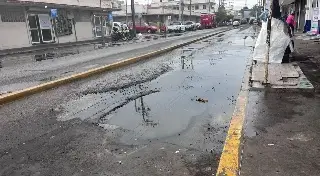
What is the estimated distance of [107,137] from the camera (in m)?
4.53

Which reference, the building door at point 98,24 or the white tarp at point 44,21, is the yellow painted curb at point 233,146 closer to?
the white tarp at point 44,21

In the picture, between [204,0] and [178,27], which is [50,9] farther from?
[204,0]

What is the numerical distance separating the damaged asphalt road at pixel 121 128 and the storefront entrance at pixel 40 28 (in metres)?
21.0

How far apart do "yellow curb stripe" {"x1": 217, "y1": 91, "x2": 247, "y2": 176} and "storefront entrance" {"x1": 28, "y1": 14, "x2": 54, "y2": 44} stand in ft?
83.4

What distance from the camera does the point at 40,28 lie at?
1090 inches

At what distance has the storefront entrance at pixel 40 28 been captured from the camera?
26.9 m

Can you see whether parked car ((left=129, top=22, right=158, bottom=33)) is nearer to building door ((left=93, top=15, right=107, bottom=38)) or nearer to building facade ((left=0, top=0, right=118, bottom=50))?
building door ((left=93, top=15, right=107, bottom=38))

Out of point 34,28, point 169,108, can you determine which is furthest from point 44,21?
point 169,108

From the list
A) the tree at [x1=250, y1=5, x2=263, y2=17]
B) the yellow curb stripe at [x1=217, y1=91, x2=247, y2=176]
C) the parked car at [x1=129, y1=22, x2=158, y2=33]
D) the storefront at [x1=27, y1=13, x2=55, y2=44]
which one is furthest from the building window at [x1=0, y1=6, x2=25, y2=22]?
the tree at [x1=250, y1=5, x2=263, y2=17]

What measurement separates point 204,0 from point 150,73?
98899 mm

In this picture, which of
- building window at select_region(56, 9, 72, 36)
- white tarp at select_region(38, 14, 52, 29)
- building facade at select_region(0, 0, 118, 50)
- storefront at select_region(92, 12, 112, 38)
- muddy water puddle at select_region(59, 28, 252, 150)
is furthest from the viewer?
storefront at select_region(92, 12, 112, 38)

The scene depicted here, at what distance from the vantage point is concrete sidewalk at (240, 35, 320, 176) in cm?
341

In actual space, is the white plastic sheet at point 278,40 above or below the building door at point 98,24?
below

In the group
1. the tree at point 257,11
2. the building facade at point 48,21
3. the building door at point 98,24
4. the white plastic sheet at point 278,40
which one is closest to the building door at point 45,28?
the building facade at point 48,21
